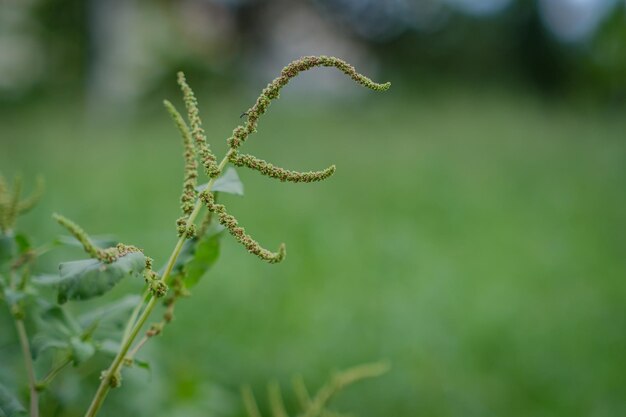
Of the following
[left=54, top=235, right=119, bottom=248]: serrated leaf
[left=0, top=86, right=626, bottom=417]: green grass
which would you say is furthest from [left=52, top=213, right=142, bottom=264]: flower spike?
[left=0, top=86, right=626, bottom=417]: green grass

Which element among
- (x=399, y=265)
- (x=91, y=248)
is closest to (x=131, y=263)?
(x=91, y=248)

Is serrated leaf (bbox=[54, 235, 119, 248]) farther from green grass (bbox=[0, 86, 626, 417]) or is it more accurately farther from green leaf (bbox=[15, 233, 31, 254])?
green grass (bbox=[0, 86, 626, 417])

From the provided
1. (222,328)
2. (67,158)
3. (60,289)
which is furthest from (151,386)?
(67,158)

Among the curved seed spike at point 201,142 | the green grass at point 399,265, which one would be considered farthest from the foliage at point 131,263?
the green grass at point 399,265

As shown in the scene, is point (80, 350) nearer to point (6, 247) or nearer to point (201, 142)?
point (6, 247)

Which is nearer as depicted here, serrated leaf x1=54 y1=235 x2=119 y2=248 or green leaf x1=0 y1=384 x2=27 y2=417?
green leaf x1=0 y1=384 x2=27 y2=417

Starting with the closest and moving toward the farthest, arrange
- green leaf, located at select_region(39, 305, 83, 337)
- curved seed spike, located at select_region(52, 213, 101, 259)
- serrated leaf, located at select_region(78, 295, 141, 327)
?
curved seed spike, located at select_region(52, 213, 101, 259), green leaf, located at select_region(39, 305, 83, 337), serrated leaf, located at select_region(78, 295, 141, 327)

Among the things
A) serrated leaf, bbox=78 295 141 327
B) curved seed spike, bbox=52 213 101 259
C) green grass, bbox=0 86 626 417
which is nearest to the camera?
curved seed spike, bbox=52 213 101 259
